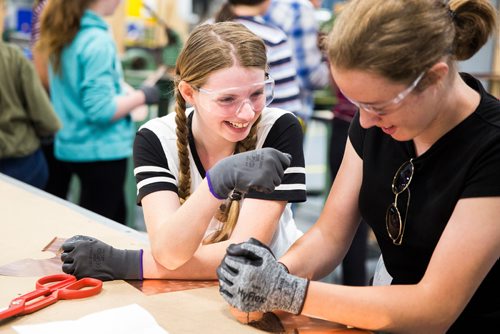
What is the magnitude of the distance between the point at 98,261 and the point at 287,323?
0.46 metres

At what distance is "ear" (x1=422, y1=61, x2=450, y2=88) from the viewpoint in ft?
3.76

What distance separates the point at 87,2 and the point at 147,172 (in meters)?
1.55

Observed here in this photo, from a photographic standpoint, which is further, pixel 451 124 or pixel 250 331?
pixel 451 124

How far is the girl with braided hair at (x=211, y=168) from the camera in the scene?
137cm

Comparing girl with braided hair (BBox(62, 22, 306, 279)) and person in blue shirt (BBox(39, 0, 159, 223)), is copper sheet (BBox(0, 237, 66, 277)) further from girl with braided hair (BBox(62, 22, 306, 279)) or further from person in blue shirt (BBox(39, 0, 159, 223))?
person in blue shirt (BBox(39, 0, 159, 223))

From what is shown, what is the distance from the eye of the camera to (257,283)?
1.12 m

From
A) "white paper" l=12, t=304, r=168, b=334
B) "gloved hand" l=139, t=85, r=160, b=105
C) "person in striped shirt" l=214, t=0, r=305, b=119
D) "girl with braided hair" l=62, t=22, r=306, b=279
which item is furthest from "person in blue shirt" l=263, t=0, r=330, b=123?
"white paper" l=12, t=304, r=168, b=334

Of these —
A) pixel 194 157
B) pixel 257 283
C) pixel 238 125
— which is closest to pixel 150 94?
pixel 194 157

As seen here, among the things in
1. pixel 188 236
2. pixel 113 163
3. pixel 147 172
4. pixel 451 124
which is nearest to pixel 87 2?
pixel 113 163

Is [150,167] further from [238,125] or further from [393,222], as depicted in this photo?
[393,222]

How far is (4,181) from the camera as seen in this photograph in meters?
2.31

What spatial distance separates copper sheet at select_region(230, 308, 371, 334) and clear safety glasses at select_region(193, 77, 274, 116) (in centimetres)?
52

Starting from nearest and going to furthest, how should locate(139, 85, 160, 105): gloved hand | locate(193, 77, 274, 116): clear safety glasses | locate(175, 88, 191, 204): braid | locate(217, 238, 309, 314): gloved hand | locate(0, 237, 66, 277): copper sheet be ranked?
locate(217, 238, 309, 314): gloved hand < locate(0, 237, 66, 277): copper sheet < locate(193, 77, 274, 116): clear safety glasses < locate(175, 88, 191, 204): braid < locate(139, 85, 160, 105): gloved hand

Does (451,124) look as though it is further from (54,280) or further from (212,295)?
(54,280)
